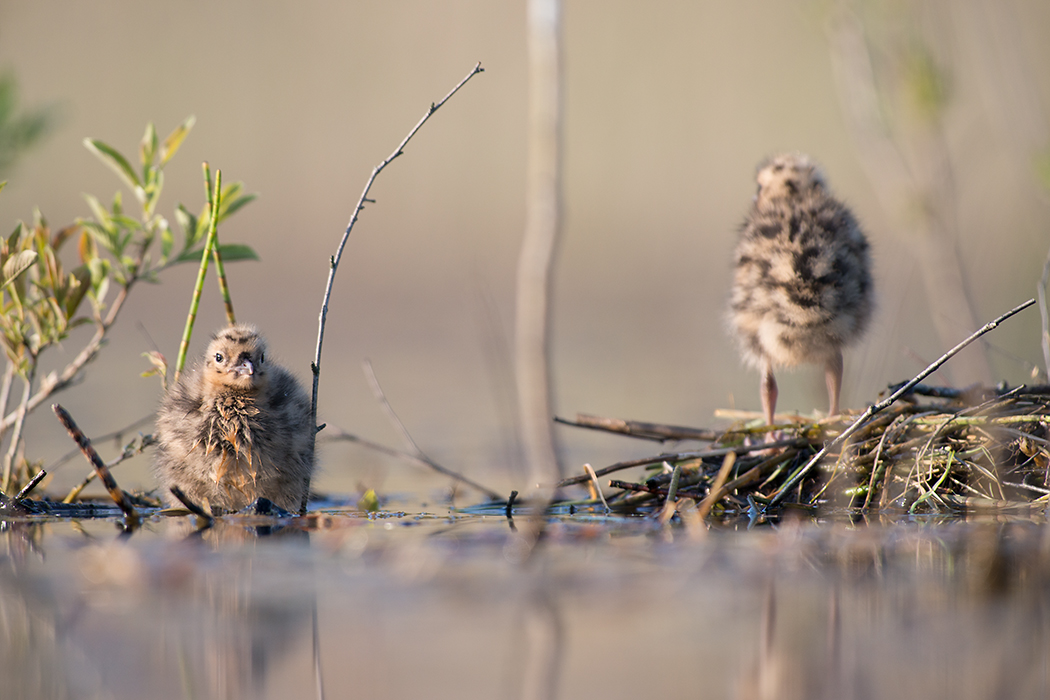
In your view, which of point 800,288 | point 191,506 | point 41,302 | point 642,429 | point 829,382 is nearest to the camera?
point 191,506

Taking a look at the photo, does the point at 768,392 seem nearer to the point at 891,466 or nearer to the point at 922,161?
the point at 891,466

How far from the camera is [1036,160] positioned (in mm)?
5543

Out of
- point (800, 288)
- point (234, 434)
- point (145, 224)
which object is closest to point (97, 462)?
point (234, 434)

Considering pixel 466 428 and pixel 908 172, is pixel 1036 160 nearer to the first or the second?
pixel 908 172

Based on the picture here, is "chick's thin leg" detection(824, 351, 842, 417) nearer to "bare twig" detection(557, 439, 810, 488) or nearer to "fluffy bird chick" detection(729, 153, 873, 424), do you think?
"fluffy bird chick" detection(729, 153, 873, 424)

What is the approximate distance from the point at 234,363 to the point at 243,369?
0.05m

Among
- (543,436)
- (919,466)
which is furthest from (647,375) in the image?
(543,436)

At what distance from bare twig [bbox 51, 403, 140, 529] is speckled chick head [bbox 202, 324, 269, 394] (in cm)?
62

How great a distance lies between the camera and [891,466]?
12.5ft

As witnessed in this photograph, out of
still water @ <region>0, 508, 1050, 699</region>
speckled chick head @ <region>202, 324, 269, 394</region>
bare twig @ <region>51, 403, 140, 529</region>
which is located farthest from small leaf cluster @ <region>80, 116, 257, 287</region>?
still water @ <region>0, 508, 1050, 699</region>

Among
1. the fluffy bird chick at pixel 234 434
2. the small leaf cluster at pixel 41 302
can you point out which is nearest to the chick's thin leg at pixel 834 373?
the fluffy bird chick at pixel 234 434

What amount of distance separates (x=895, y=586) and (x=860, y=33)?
4631mm

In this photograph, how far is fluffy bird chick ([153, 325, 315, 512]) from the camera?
3.87m

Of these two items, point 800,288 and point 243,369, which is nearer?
point 243,369
